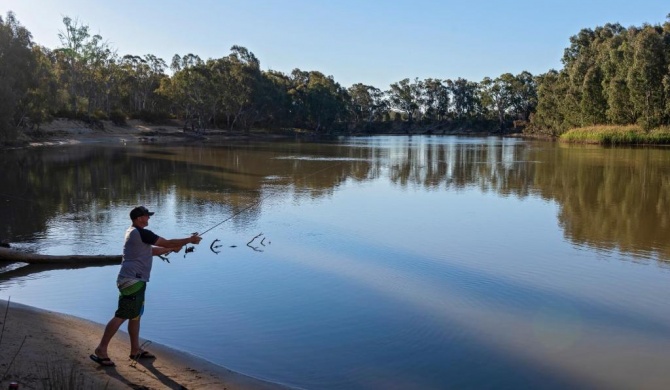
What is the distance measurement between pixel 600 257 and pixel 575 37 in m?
100

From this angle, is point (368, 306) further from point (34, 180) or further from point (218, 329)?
point (34, 180)

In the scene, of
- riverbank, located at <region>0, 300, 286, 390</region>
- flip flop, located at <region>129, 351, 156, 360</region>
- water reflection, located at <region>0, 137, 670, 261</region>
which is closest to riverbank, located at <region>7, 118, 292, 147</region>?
water reflection, located at <region>0, 137, 670, 261</region>

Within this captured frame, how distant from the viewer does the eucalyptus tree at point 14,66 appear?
44.0 metres

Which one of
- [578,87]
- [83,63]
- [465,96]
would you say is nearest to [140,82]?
[83,63]

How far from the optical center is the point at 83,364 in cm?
621

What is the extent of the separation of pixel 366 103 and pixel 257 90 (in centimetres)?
6116

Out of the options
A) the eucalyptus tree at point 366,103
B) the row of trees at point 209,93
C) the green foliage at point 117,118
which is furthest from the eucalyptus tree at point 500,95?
the green foliage at point 117,118

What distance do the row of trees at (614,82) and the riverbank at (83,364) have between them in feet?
234

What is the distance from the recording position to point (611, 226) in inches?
678

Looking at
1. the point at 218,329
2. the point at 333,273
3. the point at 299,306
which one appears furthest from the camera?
the point at 333,273

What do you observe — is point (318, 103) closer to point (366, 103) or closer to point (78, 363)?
point (366, 103)

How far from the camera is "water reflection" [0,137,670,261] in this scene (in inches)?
654

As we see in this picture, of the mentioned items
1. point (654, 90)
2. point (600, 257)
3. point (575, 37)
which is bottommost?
point (600, 257)

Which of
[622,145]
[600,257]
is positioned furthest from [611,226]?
[622,145]
